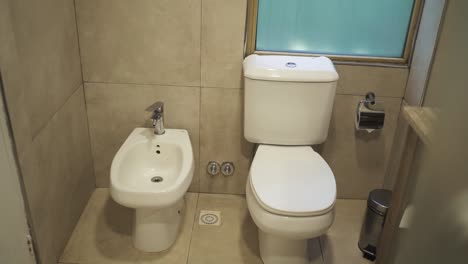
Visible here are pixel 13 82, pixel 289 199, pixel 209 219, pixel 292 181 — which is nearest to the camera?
pixel 13 82

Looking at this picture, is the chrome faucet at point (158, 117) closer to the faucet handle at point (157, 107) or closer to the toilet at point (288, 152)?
the faucet handle at point (157, 107)

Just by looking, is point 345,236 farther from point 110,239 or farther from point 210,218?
point 110,239

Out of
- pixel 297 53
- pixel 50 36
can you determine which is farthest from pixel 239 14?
pixel 50 36

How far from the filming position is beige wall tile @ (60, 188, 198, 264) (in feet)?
6.39

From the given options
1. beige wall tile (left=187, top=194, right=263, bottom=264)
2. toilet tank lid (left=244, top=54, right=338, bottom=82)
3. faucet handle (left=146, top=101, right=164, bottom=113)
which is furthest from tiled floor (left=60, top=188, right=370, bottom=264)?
toilet tank lid (left=244, top=54, right=338, bottom=82)

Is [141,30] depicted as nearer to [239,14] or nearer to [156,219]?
[239,14]

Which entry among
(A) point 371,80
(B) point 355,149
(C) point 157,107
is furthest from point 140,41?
(B) point 355,149

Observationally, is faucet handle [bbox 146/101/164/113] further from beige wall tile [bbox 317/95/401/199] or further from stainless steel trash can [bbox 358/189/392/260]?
stainless steel trash can [bbox 358/189/392/260]

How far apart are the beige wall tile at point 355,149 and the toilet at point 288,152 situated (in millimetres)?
190

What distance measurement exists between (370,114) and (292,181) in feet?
1.94

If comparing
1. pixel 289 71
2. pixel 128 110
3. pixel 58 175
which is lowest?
pixel 58 175

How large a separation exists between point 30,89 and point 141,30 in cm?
61

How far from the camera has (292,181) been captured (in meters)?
1.75

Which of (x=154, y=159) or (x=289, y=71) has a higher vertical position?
(x=289, y=71)
